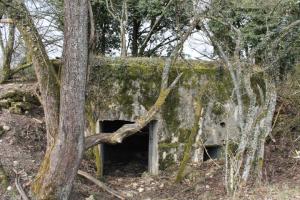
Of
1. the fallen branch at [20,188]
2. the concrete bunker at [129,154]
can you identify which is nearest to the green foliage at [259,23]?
the concrete bunker at [129,154]

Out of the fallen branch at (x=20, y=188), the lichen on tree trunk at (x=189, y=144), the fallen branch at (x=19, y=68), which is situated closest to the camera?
the fallen branch at (x=20, y=188)

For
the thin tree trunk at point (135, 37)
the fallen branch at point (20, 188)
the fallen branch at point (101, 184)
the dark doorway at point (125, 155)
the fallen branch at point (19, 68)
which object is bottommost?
the dark doorway at point (125, 155)

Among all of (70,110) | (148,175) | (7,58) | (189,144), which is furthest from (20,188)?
(7,58)

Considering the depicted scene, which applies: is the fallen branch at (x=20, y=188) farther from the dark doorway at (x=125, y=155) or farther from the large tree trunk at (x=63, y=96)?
the dark doorway at (x=125, y=155)

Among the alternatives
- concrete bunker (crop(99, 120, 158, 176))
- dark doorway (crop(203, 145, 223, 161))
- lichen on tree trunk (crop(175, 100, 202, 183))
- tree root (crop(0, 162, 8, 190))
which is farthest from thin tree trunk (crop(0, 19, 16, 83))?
dark doorway (crop(203, 145, 223, 161))

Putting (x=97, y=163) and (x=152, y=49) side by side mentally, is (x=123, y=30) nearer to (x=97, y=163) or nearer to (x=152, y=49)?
(x=152, y=49)

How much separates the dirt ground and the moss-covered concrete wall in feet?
2.49

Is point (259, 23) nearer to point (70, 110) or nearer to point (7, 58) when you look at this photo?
point (7, 58)

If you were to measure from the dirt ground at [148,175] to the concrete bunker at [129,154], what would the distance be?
280mm

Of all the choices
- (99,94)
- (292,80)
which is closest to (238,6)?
(292,80)

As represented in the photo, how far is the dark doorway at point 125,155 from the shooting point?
9.27 m

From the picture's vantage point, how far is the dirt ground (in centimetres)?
645

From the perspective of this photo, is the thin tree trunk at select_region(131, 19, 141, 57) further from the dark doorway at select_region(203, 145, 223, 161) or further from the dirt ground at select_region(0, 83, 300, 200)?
the dark doorway at select_region(203, 145, 223, 161)

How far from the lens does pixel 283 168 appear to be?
7.75 meters
